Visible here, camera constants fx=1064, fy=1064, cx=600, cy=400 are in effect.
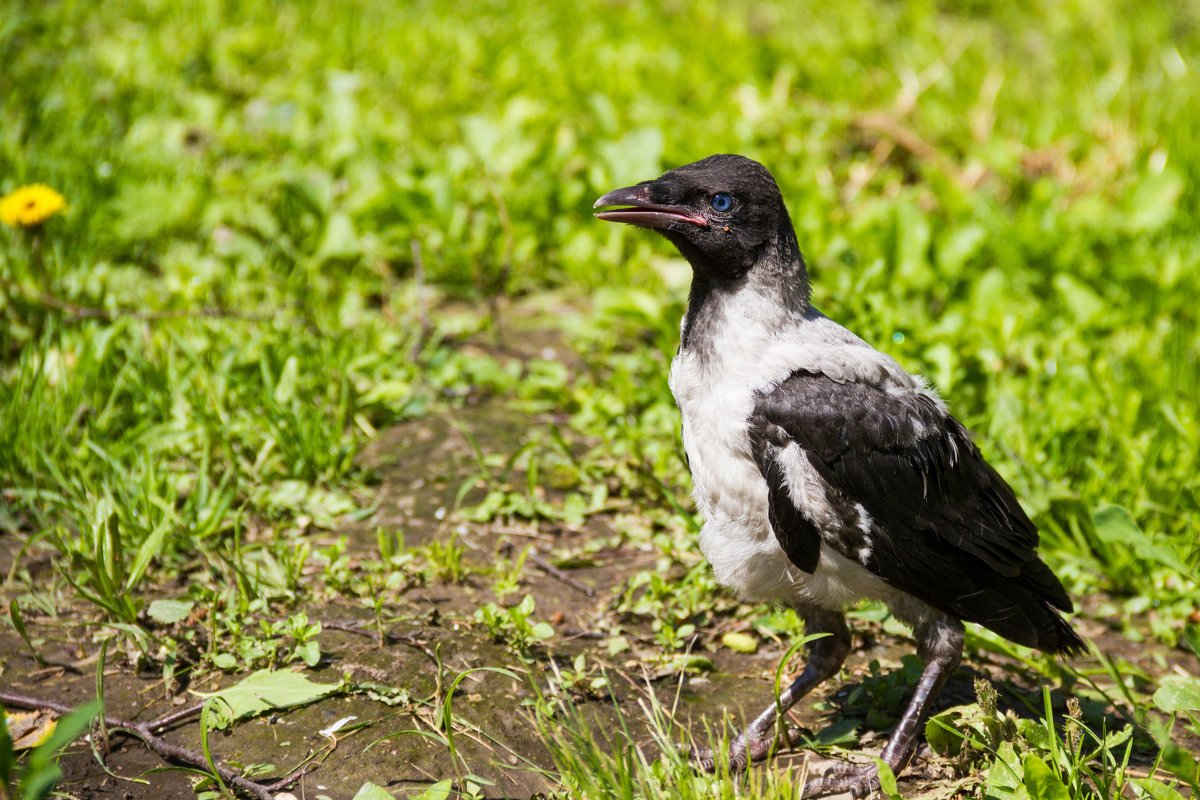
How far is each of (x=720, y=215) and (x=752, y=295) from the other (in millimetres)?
271

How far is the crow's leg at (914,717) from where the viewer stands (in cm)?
314

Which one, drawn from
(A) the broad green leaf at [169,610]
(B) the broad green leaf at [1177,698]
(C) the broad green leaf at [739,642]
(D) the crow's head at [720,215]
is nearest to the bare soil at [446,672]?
(C) the broad green leaf at [739,642]

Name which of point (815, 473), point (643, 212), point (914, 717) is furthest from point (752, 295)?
point (914, 717)

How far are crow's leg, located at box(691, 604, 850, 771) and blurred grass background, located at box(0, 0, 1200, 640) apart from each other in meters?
0.87

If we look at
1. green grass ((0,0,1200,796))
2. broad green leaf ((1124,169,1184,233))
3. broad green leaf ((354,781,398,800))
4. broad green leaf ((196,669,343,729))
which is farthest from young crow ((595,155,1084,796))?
broad green leaf ((1124,169,1184,233))

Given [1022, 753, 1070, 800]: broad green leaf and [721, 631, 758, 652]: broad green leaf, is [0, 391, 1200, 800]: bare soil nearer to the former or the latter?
[721, 631, 758, 652]: broad green leaf

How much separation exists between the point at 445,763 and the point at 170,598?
121 centimetres

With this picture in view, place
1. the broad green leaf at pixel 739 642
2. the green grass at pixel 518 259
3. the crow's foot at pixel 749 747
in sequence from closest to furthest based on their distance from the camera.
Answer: the crow's foot at pixel 749 747 < the broad green leaf at pixel 739 642 < the green grass at pixel 518 259

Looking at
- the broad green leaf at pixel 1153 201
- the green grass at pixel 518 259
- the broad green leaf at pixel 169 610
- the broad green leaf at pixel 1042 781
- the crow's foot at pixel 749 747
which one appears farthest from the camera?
the broad green leaf at pixel 1153 201

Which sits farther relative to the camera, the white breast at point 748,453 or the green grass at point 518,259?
the green grass at point 518,259

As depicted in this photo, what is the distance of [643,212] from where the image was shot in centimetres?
341

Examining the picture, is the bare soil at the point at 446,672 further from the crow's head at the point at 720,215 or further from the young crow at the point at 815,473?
the crow's head at the point at 720,215

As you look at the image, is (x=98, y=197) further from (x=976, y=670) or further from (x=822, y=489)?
(x=976, y=670)

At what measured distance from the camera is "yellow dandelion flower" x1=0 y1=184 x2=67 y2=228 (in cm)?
452
